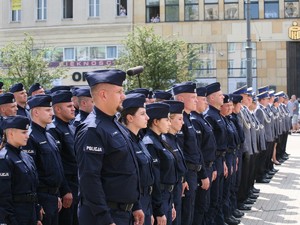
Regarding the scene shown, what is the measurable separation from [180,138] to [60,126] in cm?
159

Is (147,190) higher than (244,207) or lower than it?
higher

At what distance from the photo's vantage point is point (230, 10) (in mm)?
39969

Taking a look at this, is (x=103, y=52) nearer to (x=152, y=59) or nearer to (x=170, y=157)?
(x=152, y=59)

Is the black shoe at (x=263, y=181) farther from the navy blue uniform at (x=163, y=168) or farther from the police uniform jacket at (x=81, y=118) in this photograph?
the navy blue uniform at (x=163, y=168)

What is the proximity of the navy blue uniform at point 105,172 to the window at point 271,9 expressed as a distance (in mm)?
36803

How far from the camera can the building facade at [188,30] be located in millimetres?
39281

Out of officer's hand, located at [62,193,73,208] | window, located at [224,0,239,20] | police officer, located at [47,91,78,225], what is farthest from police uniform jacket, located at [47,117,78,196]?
window, located at [224,0,239,20]

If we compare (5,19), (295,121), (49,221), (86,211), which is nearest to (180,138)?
(49,221)

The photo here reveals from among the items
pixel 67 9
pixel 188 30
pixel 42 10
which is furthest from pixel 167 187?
pixel 42 10

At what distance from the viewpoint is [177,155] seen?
6512mm

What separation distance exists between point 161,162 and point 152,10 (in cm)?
3628

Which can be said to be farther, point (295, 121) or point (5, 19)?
point (5, 19)

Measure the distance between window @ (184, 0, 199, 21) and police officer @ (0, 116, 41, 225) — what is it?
1400 inches

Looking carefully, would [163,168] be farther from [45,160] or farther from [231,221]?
[231,221]
